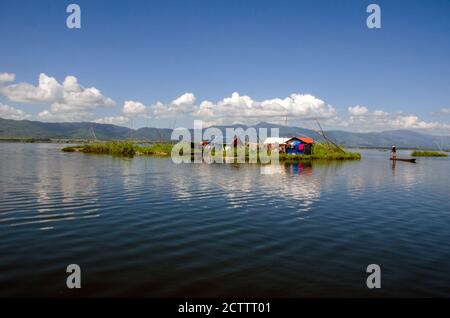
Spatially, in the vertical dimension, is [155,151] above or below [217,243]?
above

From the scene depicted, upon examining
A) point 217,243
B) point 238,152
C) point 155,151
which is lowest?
point 217,243

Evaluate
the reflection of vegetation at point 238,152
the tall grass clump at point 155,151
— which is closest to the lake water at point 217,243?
the reflection of vegetation at point 238,152

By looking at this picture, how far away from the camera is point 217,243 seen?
42.3ft

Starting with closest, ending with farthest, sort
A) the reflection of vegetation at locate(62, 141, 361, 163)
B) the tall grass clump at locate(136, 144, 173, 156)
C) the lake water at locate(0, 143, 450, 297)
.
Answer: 1. the lake water at locate(0, 143, 450, 297)
2. the reflection of vegetation at locate(62, 141, 361, 163)
3. the tall grass clump at locate(136, 144, 173, 156)

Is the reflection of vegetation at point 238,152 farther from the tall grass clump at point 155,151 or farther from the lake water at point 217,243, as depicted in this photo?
the lake water at point 217,243

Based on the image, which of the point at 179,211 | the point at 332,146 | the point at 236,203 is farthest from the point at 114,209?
the point at 332,146

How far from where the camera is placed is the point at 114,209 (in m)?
→ 18.2

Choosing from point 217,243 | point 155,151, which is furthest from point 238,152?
point 217,243

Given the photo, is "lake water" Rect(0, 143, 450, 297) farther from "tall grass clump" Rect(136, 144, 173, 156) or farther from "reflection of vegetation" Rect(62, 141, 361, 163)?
"tall grass clump" Rect(136, 144, 173, 156)

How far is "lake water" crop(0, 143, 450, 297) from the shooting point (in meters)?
9.34

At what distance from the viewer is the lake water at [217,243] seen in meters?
9.34

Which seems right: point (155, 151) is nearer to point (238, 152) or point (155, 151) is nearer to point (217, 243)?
point (238, 152)

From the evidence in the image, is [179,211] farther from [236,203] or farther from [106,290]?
[106,290]

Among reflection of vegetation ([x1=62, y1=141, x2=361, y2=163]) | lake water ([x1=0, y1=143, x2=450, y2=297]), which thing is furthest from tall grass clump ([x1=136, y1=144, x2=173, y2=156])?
lake water ([x1=0, y1=143, x2=450, y2=297])
